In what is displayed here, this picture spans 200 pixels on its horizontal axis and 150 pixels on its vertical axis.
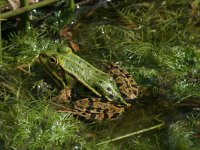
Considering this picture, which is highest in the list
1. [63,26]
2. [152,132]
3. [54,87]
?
[63,26]

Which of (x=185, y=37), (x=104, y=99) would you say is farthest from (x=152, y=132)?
(x=185, y=37)

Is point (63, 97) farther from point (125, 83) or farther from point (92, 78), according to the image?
point (125, 83)

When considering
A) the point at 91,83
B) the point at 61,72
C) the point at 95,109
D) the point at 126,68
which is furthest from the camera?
the point at 126,68

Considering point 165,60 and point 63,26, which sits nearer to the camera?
point 165,60

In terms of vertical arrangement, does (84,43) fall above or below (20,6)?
below

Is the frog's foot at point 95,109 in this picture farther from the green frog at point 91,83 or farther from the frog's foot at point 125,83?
the frog's foot at point 125,83

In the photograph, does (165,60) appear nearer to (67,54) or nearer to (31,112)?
(67,54)

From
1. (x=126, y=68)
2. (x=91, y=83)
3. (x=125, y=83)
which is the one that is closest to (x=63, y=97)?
(x=91, y=83)
